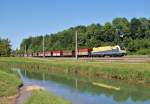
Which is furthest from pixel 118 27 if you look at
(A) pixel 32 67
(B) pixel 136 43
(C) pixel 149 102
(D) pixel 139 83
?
(C) pixel 149 102

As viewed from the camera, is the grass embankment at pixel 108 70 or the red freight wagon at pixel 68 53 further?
the red freight wagon at pixel 68 53

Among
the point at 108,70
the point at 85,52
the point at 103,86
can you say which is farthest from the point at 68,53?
the point at 103,86

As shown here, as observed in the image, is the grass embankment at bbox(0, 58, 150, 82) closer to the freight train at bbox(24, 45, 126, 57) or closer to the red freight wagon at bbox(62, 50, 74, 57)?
the freight train at bbox(24, 45, 126, 57)

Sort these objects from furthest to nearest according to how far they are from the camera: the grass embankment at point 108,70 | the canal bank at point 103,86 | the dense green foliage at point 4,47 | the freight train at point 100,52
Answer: the dense green foliage at point 4,47, the freight train at point 100,52, the grass embankment at point 108,70, the canal bank at point 103,86

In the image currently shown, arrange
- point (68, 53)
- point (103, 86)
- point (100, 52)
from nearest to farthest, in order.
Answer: point (103, 86)
point (100, 52)
point (68, 53)

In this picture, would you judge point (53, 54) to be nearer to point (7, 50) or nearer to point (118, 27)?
point (7, 50)

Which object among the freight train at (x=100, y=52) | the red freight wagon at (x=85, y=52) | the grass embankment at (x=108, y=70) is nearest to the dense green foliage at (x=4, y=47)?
the freight train at (x=100, y=52)

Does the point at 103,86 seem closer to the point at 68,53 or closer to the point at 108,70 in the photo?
the point at 108,70

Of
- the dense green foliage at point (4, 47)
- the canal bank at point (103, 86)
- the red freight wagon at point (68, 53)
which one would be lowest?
the canal bank at point (103, 86)

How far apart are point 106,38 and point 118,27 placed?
6.57m

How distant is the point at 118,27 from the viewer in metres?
135

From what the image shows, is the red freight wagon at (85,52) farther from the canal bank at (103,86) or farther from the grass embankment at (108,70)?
the canal bank at (103,86)

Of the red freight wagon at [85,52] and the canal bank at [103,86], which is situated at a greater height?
the red freight wagon at [85,52]

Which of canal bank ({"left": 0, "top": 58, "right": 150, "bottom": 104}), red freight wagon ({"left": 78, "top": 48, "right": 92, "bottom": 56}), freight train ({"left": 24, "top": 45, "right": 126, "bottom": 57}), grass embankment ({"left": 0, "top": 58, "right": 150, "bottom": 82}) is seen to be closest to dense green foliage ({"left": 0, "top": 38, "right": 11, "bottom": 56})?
freight train ({"left": 24, "top": 45, "right": 126, "bottom": 57})
